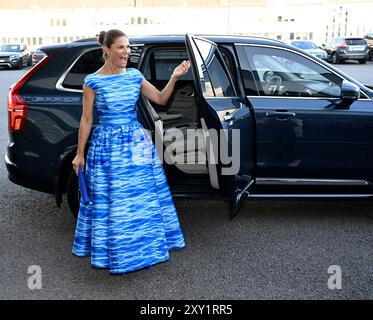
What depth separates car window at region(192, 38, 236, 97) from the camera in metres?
3.47

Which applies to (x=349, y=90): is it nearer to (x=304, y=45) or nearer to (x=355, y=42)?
(x=304, y=45)

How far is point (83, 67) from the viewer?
13.1 ft

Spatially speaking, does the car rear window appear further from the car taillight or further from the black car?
the car taillight

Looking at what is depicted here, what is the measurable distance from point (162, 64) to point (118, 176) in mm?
2100

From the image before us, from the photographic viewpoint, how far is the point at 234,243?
12.5 feet

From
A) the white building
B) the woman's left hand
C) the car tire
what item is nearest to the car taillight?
the woman's left hand

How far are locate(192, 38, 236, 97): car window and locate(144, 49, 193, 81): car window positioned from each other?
937 mm

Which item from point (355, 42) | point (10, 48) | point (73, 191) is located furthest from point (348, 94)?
point (10, 48)

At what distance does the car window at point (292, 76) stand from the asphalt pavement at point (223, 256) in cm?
114

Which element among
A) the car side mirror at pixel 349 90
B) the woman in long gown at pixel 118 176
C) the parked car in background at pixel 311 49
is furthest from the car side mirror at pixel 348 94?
the parked car in background at pixel 311 49

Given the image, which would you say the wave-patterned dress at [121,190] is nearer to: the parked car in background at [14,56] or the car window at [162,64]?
the car window at [162,64]

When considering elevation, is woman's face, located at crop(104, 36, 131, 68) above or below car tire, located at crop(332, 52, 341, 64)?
above

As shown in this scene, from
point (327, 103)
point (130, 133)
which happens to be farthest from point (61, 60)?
point (327, 103)

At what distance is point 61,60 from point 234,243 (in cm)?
206
